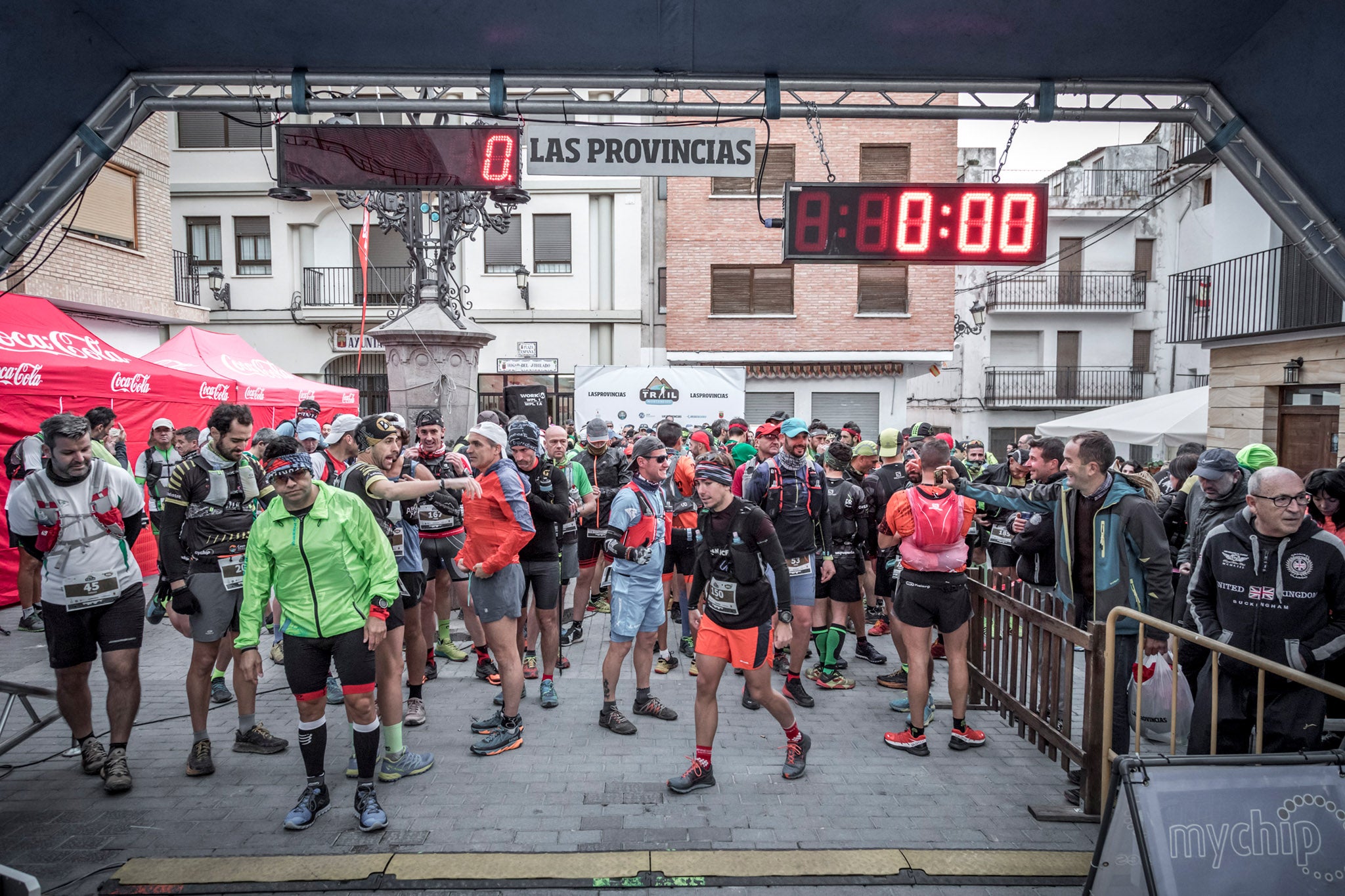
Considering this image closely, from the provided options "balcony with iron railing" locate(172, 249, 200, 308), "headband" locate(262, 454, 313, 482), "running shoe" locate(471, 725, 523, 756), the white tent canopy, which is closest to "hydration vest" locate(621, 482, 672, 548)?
"running shoe" locate(471, 725, 523, 756)

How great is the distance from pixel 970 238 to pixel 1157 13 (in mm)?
1665

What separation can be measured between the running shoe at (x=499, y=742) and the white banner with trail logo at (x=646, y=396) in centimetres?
1367

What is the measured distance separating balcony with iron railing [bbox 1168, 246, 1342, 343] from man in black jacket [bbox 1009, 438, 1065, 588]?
10.1 meters

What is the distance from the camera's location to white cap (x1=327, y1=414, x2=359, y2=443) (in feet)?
19.8

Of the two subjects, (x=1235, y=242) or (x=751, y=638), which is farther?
(x=1235, y=242)

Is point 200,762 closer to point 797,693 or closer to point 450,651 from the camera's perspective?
point 450,651

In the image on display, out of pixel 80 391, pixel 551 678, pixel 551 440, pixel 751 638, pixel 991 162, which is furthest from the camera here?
pixel 991 162

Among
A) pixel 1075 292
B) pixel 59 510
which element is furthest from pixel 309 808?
pixel 1075 292

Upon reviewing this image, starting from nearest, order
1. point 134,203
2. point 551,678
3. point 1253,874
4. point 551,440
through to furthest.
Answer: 1. point 1253,874
2. point 551,678
3. point 551,440
4. point 134,203

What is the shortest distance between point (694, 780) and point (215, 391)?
1040cm

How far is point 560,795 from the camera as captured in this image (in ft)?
15.4

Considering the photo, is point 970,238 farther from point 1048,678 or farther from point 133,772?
point 133,772

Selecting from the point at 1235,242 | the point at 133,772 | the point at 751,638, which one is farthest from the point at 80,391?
the point at 1235,242

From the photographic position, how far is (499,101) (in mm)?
5047
